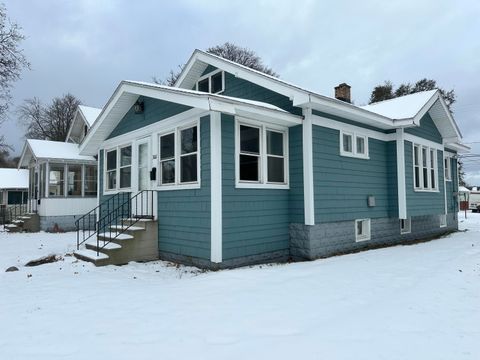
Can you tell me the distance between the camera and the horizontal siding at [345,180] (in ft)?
27.6

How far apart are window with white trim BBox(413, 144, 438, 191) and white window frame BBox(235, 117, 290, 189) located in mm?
5281

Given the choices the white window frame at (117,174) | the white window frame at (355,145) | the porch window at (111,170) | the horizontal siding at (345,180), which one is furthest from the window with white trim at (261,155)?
the porch window at (111,170)

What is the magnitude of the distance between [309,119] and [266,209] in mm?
2303

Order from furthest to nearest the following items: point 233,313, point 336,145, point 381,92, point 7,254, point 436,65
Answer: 1. point 381,92
2. point 436,65
3. point 7,254
4. point 336,145
5. point 233,313

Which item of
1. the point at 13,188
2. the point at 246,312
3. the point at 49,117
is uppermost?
the point at 49,117

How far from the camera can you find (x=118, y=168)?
10.5 m

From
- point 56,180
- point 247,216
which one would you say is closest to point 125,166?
point 247,216

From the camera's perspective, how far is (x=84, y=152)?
472 inches

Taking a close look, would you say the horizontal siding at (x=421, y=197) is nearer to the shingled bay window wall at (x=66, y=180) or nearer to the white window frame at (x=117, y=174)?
the white window frame at (x=117, y=174)

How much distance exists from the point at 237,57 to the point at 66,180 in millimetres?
19957

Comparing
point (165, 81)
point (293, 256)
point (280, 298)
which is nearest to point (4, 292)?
point (280, 298)

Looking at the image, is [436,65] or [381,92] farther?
[381,92]

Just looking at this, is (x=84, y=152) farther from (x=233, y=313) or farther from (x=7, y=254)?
(x=233, y=313)

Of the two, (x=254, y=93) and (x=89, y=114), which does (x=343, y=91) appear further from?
(x=89, y=114)
